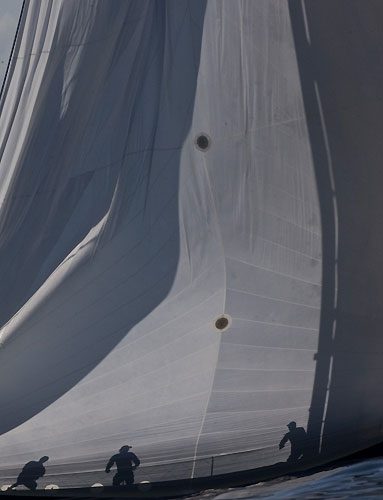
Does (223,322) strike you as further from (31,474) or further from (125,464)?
(31,474)

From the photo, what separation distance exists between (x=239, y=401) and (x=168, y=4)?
178 centimetres

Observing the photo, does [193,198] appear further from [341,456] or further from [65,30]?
[341,456]

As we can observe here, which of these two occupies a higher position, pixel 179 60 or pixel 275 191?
pixel 179 60

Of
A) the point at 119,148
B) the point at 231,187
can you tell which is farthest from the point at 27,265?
the point at 231,187

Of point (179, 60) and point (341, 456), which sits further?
point (341, 456)

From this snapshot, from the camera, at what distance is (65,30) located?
15.8ft

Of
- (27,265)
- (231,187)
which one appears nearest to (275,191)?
(231,187)

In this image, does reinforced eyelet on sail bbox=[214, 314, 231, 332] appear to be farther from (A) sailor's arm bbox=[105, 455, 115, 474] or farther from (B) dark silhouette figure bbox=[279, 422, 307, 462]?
(A) sailor's arm bbox=[105, 455, 115, 474]

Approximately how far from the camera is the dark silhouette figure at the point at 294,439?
5.01 metres

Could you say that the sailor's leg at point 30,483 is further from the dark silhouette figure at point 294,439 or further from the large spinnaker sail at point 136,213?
the dark silhouette figure at point 294,439

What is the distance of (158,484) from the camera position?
4883 millimetres

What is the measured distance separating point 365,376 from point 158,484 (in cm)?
108

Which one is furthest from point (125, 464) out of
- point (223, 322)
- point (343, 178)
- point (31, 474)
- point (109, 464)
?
point (343, 178)

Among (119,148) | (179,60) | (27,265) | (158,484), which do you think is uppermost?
(179,60)
